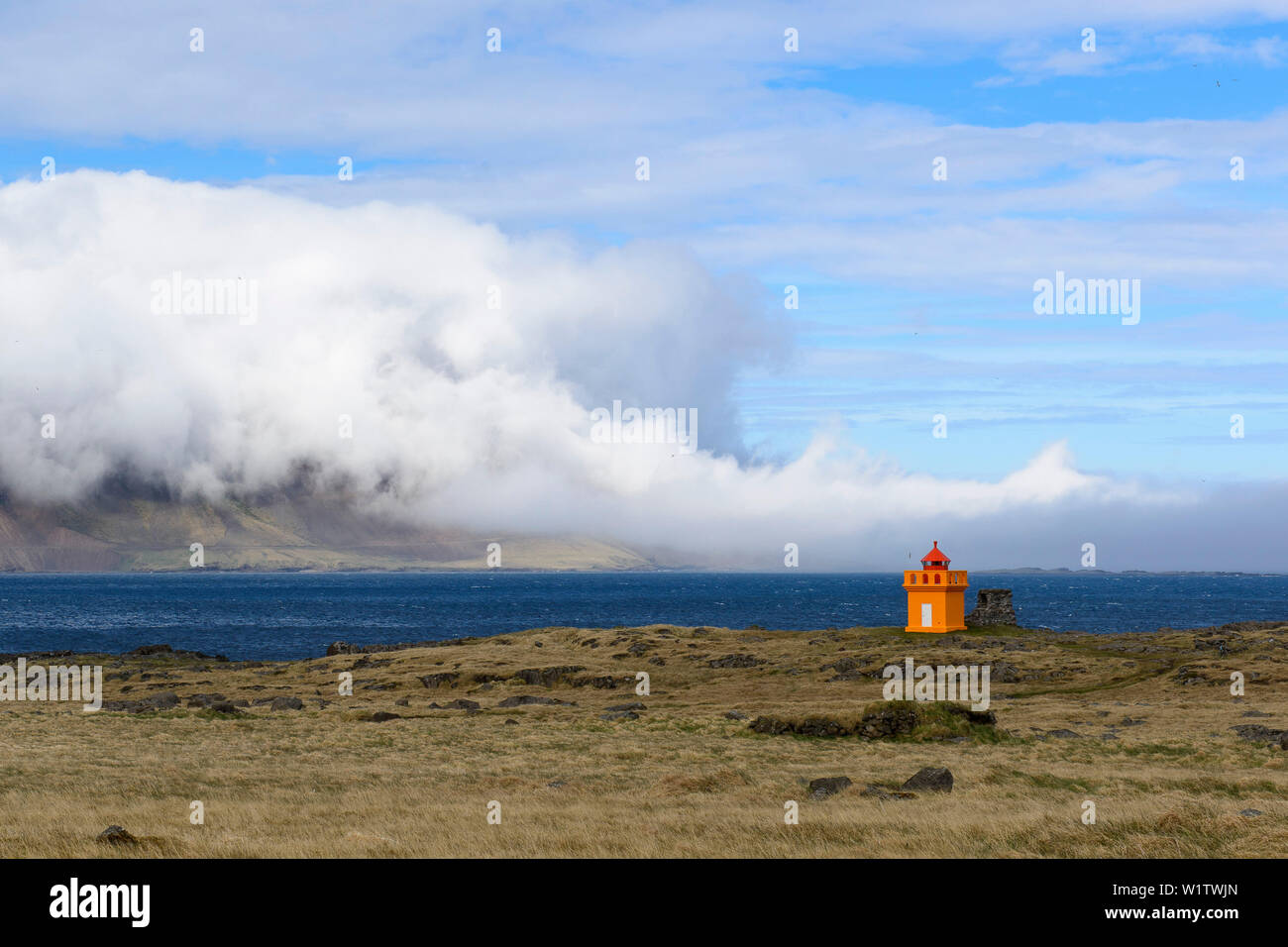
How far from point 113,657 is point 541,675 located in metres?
40.0

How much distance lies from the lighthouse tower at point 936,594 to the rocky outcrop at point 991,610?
167 inches

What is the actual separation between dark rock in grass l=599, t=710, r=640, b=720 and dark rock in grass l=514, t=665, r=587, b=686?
1550cm

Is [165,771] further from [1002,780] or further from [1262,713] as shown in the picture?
[1262,713]

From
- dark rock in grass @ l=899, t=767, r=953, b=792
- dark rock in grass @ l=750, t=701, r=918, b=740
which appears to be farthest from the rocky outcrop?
dark rock in grass @ l=899, t=767, r=953, b=792

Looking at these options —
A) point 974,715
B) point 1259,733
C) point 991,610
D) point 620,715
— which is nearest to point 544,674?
point 620,715

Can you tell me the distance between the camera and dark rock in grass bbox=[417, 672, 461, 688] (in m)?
59.9

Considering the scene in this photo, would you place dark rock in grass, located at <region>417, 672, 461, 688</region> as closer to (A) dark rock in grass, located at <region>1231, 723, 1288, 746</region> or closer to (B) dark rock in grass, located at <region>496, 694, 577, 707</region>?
(B) dark rock in grass, located at <region>496, 694, 577, 707</region>

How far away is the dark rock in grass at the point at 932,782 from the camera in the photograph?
2402 centimetres

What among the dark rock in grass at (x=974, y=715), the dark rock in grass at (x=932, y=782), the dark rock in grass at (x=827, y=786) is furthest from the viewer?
the dark rock in grass at (x=974, y=715)

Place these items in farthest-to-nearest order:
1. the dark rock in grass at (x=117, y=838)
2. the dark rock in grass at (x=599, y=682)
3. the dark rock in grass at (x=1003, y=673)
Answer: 1. the dark rock in grass at (x=599, y=682)
2. the dark rock in grass at (x=1003, y=673)
3. the dark rock in grass at (x=117, y=838)

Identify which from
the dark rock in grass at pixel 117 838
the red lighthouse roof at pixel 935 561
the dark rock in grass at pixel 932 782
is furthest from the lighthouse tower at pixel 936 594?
the dark rock in grass at pixel 117 838

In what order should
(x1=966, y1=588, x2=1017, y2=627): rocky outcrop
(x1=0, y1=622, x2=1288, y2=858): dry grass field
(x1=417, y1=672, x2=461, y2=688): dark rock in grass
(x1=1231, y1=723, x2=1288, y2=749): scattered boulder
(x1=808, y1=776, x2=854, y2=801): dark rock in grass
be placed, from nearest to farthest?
(x1=0, y1=622, x2=1288, y2=858): dry grass field
(x1=808, y1=776, x2=854, y2=801): dark rock in grass
(x1=1231, y1=723, x2=1288, y2=749): scattered boulder
(x1=417, y1=672, x2=461, y2=688): dark rock in grass
(x1=966, y1=588, x2=1017, y2=627): rocky outcrop

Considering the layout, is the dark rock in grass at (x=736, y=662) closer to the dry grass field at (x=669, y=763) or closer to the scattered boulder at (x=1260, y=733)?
the dry grass field at (x=669, y=763)
